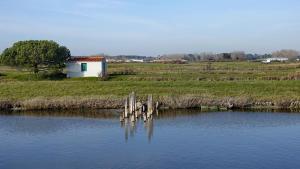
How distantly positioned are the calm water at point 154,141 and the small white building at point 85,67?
1985cm

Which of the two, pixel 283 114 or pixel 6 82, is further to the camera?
pixel 6 82

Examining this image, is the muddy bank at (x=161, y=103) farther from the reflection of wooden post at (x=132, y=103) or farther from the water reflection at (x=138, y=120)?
the reflection of wooden post at (x=132, y=103)

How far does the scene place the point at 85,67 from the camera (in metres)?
59.0

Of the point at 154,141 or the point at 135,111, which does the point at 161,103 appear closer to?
the point at 135,111

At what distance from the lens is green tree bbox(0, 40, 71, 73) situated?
58.4 metres

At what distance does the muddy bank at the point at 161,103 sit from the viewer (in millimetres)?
42062

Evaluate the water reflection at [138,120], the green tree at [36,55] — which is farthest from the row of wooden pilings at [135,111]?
the green tree at [36,55]

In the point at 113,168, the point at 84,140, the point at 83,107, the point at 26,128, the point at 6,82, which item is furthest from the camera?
the point at 6,82

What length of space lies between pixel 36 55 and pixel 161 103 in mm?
22013

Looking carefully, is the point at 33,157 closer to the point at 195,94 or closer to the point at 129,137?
the point at 129,137

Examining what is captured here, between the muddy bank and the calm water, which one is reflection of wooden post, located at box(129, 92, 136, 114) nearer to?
the calm water

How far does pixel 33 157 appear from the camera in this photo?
2541cm

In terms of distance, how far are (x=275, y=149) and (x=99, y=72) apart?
3476cm

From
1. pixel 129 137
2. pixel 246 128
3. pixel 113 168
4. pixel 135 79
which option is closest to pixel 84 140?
pixel 129 137
